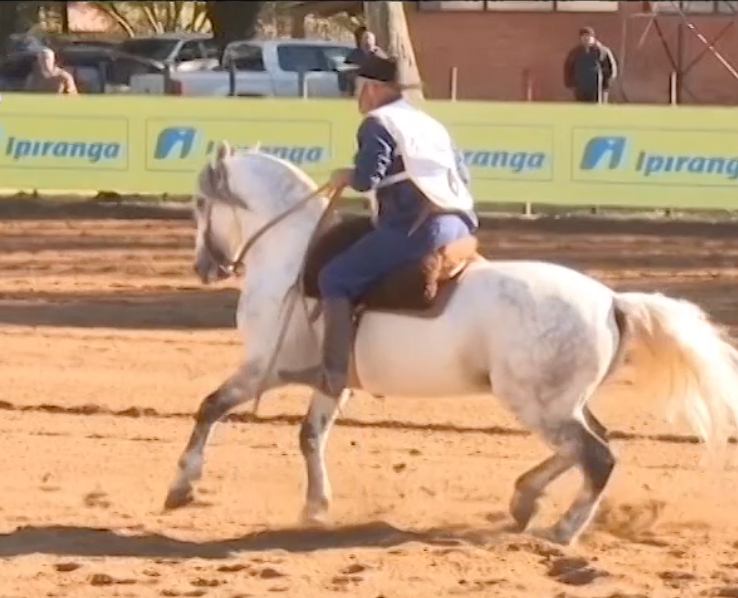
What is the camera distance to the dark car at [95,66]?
1258 inches

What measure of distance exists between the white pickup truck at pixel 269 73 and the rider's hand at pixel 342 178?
2268cm

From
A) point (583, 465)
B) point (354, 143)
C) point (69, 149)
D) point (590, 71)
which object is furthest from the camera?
point (590, 71)

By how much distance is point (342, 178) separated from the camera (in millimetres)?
9070

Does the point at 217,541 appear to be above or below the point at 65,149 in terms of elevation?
above

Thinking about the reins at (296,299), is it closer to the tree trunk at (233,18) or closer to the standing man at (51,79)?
the standing man at (51,79)

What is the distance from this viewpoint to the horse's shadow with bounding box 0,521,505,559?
28.6 feet

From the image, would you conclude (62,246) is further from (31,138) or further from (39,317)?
(39,317)

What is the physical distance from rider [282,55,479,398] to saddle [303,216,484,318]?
4 centimetres

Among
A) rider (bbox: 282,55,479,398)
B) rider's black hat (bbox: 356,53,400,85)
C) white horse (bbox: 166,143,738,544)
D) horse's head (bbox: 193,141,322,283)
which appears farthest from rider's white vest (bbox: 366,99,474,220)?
horse's head (bbox: 193,141,322,283)

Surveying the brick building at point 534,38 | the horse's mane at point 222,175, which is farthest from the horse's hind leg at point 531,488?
the brick building at point 534,38

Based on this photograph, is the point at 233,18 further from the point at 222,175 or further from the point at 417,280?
the point at 417,280

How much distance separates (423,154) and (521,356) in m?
1.03

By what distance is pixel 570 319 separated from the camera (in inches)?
342

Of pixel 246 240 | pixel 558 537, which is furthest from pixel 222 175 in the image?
pixel 558 537
